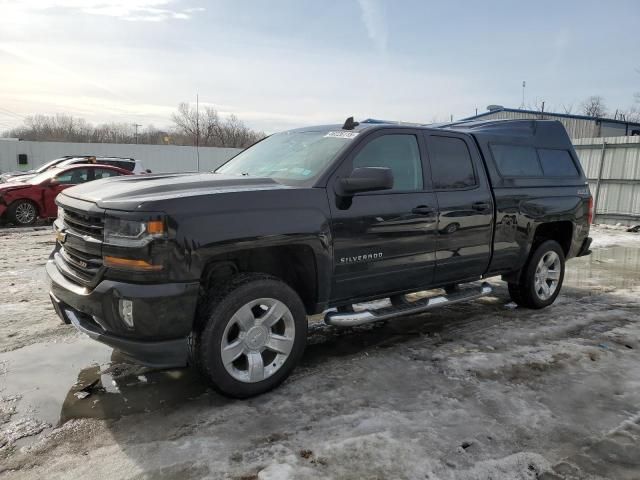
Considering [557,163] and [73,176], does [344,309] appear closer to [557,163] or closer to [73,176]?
[557,163]

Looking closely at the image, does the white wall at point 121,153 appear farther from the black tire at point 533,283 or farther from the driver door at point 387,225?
the driver door at point 387,225

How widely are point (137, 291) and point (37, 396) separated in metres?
1.26

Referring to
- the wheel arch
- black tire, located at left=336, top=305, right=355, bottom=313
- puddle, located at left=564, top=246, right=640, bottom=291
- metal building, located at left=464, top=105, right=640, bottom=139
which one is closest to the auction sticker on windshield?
the wheel arch

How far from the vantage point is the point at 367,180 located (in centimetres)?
364

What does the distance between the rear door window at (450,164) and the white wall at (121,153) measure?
32233 mm

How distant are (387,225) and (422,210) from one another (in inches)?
17.4

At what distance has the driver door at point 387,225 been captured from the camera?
152 inches

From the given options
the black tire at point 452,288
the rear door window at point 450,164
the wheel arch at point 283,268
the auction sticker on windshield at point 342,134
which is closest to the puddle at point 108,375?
the black tire at point 452,288

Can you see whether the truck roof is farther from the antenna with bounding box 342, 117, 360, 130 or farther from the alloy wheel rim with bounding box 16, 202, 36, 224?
the alloy wheel rim with bounding box 16, 202, 36, 224

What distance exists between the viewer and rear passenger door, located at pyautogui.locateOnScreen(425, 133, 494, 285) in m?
4.56

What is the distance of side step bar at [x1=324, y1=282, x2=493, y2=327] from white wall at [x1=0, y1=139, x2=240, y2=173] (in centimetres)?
3239

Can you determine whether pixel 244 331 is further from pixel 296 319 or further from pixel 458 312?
pixel 458 312

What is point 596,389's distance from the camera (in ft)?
12.5

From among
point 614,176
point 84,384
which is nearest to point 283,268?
point 84,384
